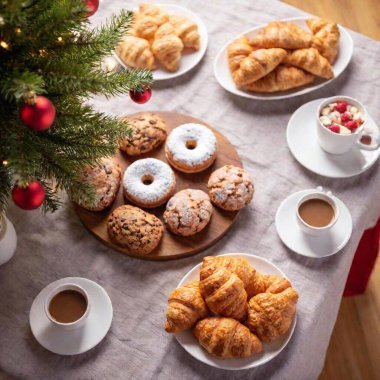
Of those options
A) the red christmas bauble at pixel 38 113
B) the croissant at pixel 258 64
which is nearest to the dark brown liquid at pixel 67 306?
the red christmas bauble at pixel 38 113

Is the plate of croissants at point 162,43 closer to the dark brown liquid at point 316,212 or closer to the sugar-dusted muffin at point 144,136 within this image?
the sugar-dusted muffin at point 144,136

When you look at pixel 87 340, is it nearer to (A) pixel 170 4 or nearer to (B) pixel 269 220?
(B) pixel 269 220

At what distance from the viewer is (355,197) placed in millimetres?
1506

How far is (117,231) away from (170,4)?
0.90m

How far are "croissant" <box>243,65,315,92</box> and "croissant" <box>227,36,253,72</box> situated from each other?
77 mm

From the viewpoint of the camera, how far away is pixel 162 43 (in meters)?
1.70

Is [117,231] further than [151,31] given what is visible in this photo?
No

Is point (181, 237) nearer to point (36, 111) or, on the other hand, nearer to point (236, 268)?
point (236, 268)

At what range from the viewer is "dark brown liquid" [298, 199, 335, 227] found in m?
1.40

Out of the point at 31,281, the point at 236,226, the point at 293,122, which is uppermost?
the point at 293,122

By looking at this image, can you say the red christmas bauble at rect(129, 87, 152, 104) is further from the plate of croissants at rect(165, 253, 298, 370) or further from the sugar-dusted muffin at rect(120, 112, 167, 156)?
the plate of croissants at rect(165, 253, 298, 370)

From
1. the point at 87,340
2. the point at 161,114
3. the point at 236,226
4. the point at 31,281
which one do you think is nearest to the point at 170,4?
the point at 161,114

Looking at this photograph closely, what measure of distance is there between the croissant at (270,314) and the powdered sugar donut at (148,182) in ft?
1.22

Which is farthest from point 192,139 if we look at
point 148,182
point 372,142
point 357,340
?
point 357,340
